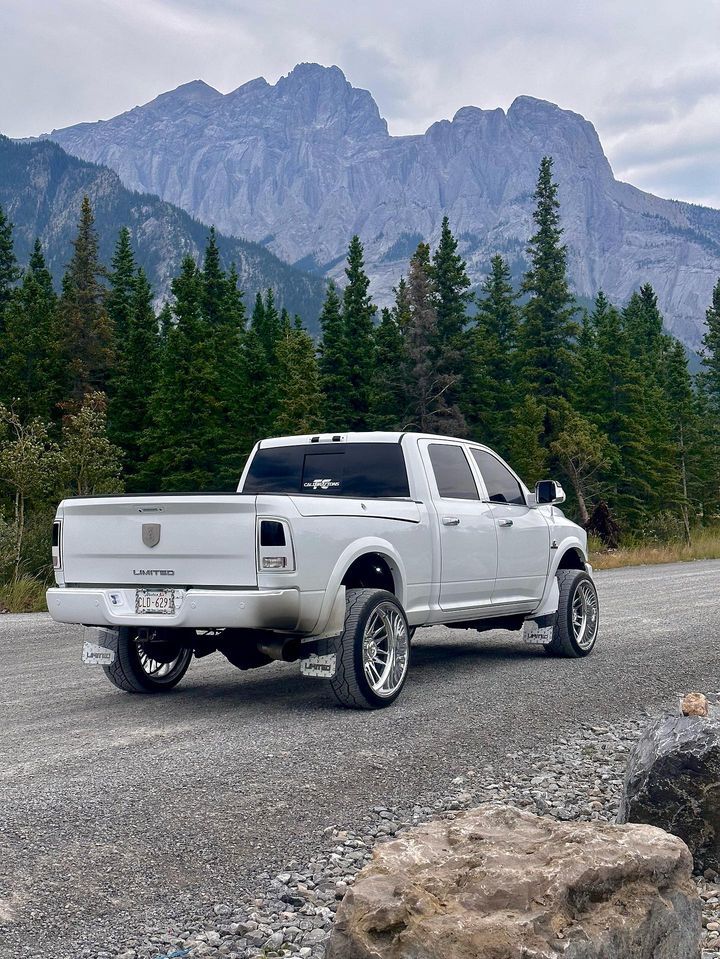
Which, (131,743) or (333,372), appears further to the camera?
(333,372)

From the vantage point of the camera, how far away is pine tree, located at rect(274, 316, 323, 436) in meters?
59.0

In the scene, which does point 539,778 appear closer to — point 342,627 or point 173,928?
point 342,627

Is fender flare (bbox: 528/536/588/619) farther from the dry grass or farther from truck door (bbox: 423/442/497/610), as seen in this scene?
the dry grass

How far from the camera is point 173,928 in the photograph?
11.5 feet

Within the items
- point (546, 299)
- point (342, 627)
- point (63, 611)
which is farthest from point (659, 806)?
point (546, 299)

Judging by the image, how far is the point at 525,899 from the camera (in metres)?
2.61

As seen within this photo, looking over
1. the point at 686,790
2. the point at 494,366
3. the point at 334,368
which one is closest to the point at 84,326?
the point at 334,368

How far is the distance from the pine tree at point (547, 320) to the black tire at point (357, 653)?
54.5m

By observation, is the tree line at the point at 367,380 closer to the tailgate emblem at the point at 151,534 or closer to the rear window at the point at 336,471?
the rear window at the point at 336,471

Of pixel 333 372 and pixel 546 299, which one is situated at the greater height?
pixel 546 299

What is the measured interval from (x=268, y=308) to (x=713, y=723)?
284ft

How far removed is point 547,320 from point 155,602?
57722mm

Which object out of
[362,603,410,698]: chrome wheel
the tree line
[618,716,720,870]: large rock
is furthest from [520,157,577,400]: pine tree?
[618,716,720,870]: large rock

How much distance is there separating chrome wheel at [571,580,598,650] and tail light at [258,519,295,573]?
431 cm
